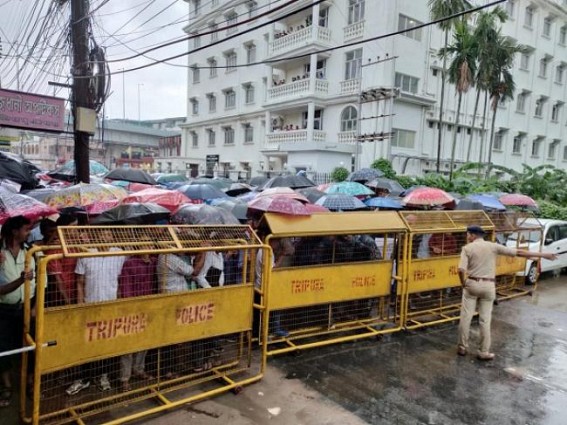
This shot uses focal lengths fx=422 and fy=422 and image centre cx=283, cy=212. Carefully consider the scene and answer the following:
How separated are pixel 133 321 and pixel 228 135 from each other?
30.5 m

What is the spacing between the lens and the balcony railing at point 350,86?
22.6 m

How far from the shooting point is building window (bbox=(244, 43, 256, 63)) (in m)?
30.5

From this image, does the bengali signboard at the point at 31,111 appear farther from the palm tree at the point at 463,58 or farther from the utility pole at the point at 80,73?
the palm tree at the point at 463,58

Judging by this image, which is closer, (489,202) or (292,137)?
(489,202)

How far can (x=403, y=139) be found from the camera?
22969mm

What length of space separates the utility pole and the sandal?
4629mm

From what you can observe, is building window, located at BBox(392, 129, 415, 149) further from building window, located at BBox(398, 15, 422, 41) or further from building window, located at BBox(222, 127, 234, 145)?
building window, located at BBox(222, 127, 234, 145)

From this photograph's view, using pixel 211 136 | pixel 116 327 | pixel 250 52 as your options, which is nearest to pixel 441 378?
pixel 116 327

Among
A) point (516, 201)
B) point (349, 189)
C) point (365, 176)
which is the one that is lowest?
point (516, 201)

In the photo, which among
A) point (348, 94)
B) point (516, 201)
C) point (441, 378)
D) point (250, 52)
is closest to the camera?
point (441, 378)

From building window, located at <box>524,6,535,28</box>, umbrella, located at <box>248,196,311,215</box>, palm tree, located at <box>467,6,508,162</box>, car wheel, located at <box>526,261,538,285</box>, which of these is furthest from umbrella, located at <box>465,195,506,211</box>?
building window, located at <box>524,6,535,28</box>

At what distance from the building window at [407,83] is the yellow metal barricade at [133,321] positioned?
19.9 meters

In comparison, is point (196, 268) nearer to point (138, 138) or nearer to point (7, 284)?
point (7, 284)

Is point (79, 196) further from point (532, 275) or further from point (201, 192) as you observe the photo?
point (532, 275)
